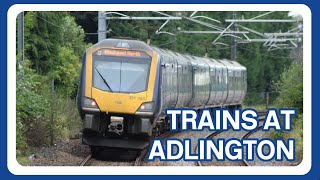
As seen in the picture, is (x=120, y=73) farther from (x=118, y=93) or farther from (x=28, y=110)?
(x=28, y=110)

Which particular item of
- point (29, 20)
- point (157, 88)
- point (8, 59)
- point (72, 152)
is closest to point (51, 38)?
point (29, 20)

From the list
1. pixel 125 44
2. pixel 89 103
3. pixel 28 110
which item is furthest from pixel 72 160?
pixel 125 44

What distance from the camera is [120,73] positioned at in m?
14.6

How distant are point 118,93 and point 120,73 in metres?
0.40

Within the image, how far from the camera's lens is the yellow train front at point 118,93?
1448 cm

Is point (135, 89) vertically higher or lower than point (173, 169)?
higher

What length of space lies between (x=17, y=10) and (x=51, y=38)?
1415cm

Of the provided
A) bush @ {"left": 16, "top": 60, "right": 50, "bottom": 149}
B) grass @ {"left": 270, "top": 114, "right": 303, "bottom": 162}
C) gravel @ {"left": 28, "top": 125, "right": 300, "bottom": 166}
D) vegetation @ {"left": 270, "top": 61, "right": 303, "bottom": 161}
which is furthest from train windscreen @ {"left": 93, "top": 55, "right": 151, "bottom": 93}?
vegetation @ {"left": 270, "top": 61, "right": 303, "bottom": 161}

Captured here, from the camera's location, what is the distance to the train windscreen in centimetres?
1455

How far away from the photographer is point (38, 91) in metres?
18.1

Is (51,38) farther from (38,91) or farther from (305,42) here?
(305,42)

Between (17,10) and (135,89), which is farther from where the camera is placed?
(135,89)

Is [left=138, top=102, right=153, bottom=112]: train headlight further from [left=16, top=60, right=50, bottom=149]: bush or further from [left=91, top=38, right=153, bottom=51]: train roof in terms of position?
[left=16, top=60, right=50, bottom=149]: bush

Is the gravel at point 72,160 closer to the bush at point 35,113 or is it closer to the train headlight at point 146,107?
the bush at point 35,113
